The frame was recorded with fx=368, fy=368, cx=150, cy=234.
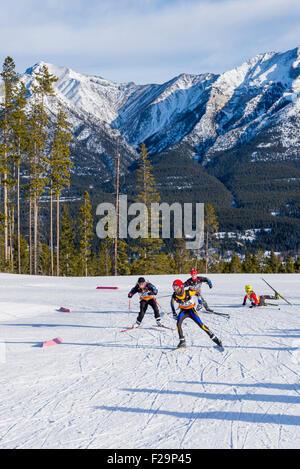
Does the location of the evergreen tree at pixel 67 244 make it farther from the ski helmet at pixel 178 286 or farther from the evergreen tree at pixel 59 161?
the ski helmet at pixel 178 286

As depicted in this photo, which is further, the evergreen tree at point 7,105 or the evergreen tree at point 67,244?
the evergreen tree at point 67,244

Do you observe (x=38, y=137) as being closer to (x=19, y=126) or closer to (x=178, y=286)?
(x=19, y=126)

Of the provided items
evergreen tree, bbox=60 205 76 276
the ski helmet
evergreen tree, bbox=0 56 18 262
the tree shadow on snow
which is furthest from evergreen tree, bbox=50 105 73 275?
the tree shadow on snow

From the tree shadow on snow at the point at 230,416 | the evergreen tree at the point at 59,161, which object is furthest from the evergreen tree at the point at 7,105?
the tree shadow on snow at the point at 230,416

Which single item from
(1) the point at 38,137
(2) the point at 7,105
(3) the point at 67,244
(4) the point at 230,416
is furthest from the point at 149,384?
(3) the point at 67,244

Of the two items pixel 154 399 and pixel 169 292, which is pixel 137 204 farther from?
pixel 154 399

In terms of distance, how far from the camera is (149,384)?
289 inches

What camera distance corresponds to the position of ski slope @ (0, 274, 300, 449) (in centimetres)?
541

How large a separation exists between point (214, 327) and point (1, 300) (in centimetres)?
1088

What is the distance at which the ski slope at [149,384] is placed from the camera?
17.8 ft

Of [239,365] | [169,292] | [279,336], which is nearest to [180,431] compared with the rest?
[239,365]

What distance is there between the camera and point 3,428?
5684 mm

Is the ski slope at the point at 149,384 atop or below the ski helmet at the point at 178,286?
below
